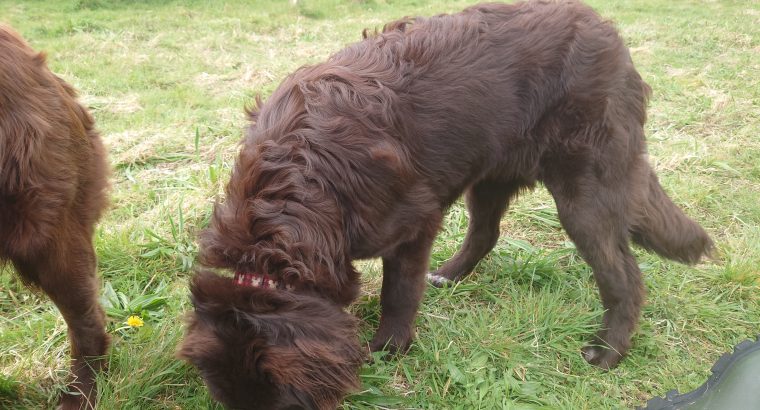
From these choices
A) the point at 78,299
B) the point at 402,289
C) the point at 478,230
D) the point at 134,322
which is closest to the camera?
the point at 78,299

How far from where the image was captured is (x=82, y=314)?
2.24 metres

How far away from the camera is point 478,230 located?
3.18 metres

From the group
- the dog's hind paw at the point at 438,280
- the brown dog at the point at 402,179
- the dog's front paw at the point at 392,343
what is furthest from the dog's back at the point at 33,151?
the dog's hind paw at the point at 438,280

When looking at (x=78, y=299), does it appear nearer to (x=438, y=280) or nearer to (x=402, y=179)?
(x=402, y=179)

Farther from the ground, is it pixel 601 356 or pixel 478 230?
pixel 478 230

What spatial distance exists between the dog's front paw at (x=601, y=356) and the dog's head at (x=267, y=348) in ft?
4.54

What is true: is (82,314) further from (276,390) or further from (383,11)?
(383,11)

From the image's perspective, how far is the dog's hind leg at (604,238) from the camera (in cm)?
254

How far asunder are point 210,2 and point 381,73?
9329mm

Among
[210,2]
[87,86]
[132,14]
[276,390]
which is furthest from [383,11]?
[276,390]

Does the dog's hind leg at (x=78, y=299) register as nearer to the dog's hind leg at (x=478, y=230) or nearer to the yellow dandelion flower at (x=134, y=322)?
the yellow dandelion flower at (x=134, y=322)

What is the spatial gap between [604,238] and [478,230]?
0.73 metres

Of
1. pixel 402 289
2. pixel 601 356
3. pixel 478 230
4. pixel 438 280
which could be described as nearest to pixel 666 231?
pixel 601 356

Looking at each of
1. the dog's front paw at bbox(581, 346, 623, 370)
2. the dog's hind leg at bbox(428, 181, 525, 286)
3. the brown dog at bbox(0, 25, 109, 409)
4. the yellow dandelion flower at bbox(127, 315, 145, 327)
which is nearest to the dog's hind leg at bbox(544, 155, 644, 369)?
the dog's front paw at bbox(581, 346, 623, 370)
